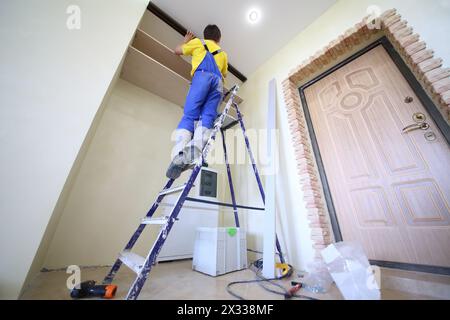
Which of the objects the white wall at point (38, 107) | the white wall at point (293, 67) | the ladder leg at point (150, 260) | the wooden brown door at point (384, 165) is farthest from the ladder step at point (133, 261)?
the wooden brown door at point (384, 165)

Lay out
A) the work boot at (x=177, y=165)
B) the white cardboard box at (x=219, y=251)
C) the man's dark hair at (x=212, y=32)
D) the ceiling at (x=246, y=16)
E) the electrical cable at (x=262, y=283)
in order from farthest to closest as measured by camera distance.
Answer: the ceiling at (x=246, y=16) < the man's dark hair at (x=212, y=32) < the white cardboard box at (x=219, y=251) < the work boot at (x=177, y=165) < the electrical cable at (x=262, y=283)

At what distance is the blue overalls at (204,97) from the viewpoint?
109 centimetres

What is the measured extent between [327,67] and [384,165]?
3.73 feet

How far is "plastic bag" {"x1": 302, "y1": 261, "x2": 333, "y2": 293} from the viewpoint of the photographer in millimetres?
913

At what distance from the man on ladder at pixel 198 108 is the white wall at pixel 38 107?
0.53m

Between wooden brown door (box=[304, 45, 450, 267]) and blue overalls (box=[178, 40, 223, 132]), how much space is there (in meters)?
1.13

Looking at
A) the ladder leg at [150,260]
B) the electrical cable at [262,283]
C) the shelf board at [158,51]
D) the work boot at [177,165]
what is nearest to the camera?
the ladder leg at [150,260]

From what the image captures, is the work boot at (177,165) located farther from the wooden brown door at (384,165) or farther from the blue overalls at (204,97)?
the wooden brown door at (384,165)

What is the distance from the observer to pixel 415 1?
3.89 ft

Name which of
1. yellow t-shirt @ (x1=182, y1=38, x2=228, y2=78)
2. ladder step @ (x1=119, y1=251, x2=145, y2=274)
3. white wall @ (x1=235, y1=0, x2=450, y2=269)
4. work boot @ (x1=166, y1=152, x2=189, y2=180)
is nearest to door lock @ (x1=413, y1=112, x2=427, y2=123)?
white wall @ (x1=235, y1=0, x2=450, y2=269)

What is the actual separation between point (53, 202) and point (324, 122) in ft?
6.85

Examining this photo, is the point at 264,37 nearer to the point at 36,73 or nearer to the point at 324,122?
the point at 324,122

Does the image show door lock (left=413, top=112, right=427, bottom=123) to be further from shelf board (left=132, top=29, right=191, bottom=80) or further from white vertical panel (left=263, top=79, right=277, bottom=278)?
shelf board (left=132, top=29, right=191, bottom=80)

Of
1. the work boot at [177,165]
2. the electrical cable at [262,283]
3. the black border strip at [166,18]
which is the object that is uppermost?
the black border strip at [166,18]
